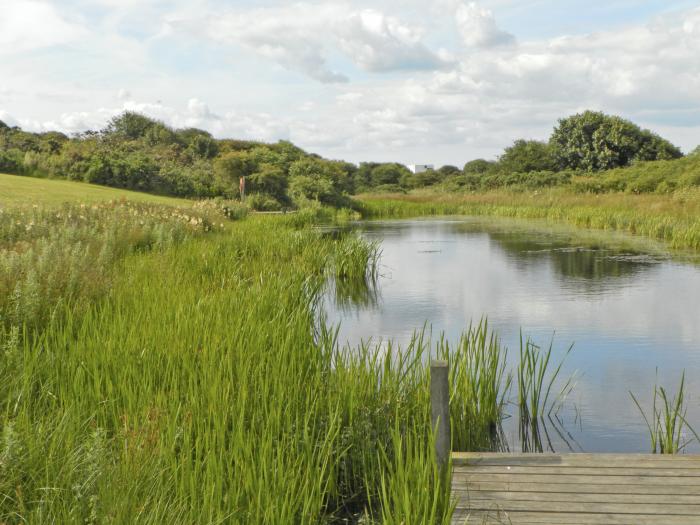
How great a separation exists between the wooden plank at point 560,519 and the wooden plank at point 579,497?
0.45ft

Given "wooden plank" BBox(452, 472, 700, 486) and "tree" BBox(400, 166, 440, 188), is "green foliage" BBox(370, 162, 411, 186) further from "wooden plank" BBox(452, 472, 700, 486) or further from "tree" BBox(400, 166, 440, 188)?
"wooden plank" BBox(452, 472, 700, 486)

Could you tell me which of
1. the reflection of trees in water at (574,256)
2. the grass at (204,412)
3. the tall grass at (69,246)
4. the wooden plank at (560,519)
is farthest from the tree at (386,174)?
the wooden plank at (560,519)

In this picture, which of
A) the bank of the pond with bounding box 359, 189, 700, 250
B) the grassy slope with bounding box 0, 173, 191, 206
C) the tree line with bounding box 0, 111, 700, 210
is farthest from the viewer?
the tree line with bounding box 0, 111, 700, 210

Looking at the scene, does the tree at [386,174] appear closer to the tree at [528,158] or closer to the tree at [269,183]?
the tree at [528,158]

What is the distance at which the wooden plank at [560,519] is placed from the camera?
299 cm

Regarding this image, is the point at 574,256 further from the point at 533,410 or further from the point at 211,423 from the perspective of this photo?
the point at 211,423

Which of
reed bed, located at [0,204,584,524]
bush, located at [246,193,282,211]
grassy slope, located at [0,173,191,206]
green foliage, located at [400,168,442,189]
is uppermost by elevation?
green foliage, located at [400,168,442,189]

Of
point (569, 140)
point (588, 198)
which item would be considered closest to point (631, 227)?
point (588, 198)

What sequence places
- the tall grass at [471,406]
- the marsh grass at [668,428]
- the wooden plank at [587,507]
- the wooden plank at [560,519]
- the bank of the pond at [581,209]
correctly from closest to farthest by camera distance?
the wooden plank at [560,519]
the wooden plank at [587,507]
the marsh grass at [668,428]
the tall grass at [471,406]
the bank of the pond at [581,209]

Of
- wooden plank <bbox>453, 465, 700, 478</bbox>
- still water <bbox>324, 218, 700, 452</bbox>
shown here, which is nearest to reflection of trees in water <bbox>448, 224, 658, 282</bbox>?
still water <bbox>324, 218, 700, 452</bbox>

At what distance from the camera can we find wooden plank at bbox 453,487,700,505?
320 cm

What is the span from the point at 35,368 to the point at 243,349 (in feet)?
4.13

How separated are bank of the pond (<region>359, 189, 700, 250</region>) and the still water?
1.65 meters

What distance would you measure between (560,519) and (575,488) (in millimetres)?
361
